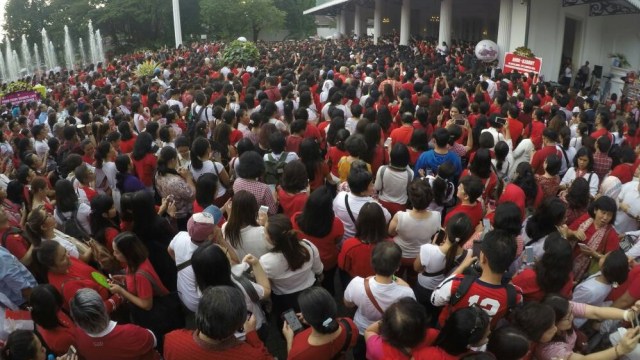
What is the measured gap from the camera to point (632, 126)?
647 centimetres

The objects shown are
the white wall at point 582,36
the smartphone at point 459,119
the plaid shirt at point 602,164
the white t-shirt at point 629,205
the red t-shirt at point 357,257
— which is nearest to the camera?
the red t-shirt at point 357,257

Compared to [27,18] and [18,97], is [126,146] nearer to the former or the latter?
[18,97]

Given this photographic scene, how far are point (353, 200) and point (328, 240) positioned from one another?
42cm

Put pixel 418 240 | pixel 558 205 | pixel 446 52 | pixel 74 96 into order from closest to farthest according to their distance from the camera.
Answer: pixel 558 205, pixel 418 240, pixel 74 96, pixel 446 52

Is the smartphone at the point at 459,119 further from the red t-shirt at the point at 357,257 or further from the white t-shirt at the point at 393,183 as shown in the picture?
the red t-shirt at the point at 357,257

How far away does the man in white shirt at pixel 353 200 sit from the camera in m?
3.87

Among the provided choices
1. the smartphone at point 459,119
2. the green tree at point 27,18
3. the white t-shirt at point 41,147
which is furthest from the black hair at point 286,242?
the green tree at point 27,18

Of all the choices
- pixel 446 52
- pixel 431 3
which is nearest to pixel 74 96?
pixel 446 52

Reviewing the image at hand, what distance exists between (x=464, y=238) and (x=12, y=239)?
10.9 feet

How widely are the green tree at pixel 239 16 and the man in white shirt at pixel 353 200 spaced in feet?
112

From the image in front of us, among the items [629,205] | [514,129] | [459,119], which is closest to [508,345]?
[629,205]

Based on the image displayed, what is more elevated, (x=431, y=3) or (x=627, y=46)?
(x=431, y=3)

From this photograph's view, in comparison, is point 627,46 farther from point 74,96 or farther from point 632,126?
point 74,96

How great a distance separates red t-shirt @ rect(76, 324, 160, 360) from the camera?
258 cm
